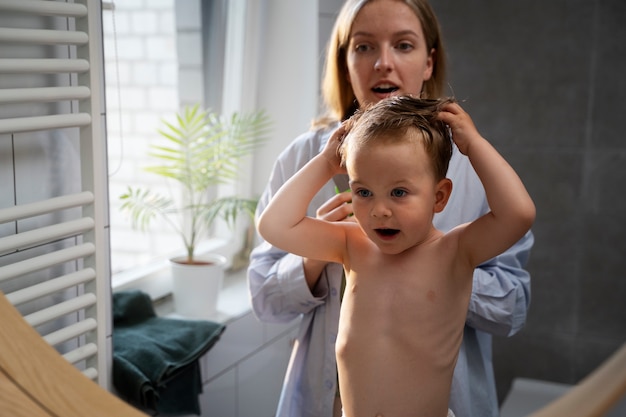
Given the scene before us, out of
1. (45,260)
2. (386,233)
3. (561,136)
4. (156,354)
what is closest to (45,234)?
(45,260)

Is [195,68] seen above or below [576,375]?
above

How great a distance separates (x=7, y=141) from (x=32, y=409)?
0.55m

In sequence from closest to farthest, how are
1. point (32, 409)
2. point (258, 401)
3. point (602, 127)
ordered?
point (32, 409), point (258, 401), point (602, 127)

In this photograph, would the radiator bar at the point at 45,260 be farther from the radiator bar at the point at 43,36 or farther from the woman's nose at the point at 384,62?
the woman's nose at the point at 384,62

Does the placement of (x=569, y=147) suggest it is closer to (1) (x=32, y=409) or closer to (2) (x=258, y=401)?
(2) (x=258, y=401)

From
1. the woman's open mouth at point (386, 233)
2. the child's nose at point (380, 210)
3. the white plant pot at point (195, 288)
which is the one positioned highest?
the child's nose at point (380, 210)

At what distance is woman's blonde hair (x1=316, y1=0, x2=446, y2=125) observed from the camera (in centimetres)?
113

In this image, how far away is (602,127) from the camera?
2.39 m

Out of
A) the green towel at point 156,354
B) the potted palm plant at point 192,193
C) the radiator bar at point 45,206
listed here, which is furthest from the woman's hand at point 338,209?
the potted palm plant at point 192,193

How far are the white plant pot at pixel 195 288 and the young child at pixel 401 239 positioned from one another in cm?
95

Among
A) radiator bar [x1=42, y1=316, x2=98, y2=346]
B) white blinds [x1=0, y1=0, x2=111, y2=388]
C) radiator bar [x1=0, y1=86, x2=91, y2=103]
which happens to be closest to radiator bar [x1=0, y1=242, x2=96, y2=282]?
white blinds [x1=0, y1=0, x2=111, y2=388]

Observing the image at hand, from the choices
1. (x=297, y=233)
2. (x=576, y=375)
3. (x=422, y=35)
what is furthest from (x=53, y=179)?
(x=576, y=375)

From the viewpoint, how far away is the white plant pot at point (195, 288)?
1847 millimetres

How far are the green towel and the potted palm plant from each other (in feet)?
0.43
